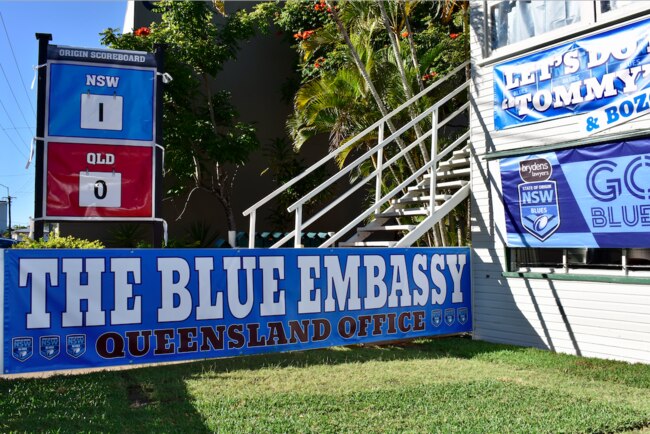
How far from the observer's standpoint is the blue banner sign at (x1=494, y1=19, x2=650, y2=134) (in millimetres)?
7562

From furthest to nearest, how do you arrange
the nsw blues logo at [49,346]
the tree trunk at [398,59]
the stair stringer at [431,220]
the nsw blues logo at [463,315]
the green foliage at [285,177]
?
1. the green foliage at [285,177]
2. the tree trunk at [398,59]
3. the nsw blues logo at [463,315]
4. the stair stringer at [431,220]
5. the nsw blues logo at [49,346]

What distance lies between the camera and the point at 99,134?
788cm

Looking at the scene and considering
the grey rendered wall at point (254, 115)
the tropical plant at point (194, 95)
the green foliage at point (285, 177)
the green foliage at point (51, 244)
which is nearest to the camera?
the green foliage at point (51, 244)

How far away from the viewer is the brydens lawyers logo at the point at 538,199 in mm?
8500

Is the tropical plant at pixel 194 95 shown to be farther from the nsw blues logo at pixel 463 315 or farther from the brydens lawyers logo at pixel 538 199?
the brydens lawyers logo at pixel 538 199

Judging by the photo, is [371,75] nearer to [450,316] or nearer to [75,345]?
[450,316]

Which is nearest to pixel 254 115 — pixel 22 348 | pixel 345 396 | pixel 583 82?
pixel 583 82

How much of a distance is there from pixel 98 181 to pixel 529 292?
5.91m

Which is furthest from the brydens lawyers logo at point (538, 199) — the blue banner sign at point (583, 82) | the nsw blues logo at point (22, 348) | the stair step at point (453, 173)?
the nsw blues logo at point (22, 348)

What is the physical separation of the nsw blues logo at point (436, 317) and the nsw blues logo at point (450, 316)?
12 centimetres

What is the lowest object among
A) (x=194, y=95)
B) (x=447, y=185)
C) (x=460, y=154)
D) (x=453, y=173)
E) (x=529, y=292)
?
(x=529, y=292)

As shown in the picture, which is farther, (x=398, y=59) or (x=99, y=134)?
(x=398, y=59)

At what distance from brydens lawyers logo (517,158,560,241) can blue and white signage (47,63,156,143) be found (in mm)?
5060

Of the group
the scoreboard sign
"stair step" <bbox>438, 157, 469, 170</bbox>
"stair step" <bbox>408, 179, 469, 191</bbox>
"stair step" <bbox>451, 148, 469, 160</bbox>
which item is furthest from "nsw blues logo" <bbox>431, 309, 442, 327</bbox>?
the scoreboard sign
